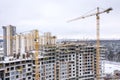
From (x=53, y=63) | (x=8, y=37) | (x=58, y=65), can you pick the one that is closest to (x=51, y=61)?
(x=53, y=63)

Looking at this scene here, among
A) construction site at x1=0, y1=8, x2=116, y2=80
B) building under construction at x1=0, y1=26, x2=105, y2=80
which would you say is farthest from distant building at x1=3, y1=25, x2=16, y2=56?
building under construction at x1=0, y1=26, x2=105, y2=80

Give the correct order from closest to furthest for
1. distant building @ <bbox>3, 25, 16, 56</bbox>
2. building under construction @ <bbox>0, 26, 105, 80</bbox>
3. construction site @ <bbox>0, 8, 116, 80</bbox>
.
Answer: building under construction @ <bbox>0, 26, 105, 80</bbox>
construction site @ <bbox>0, 8, 116, 80</bbox>
distant building @ <bbox>3, 25, 16, 56</bbox>

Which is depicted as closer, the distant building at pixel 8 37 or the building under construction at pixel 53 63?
the building under construction at pixel 53 63

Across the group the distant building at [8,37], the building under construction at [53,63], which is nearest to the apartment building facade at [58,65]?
the building under construction at [53,63]

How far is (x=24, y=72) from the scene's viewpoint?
53.9ft

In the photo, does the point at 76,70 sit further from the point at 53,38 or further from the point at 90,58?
the point at 53,38

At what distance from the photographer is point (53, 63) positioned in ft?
62.0

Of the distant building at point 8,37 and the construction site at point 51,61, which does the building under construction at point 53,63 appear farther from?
the distant building at point 8,37

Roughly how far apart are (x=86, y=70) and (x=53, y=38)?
5.04 meters

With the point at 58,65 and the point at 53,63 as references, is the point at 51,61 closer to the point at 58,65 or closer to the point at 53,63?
the point at 53,63

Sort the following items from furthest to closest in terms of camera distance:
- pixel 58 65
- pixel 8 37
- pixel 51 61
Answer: pixel 8 37 < pixel 58 65 < pixel 51 61

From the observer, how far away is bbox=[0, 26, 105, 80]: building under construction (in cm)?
1577

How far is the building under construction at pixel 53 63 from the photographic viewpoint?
1577 cm

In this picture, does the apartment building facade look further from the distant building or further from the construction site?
the distant building
